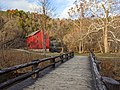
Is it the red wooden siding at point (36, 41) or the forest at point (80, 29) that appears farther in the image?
the red wooden siding at point (36, 41)

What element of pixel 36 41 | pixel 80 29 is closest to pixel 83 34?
pixel 80 29

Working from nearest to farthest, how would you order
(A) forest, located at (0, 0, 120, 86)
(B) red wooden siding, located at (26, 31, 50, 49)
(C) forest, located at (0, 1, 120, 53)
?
(A) forest, located at (0, 0, 120, 86) < (C) forest, located at (0, 1, 120, 53) < (B) red wooden siding, located at (26, 31, 50, 49)

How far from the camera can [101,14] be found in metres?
46.3

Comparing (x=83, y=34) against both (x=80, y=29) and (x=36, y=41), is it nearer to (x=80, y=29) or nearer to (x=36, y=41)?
(x=80, y=29)

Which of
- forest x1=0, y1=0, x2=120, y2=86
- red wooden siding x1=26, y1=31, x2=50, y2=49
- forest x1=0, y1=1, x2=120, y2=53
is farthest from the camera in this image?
red wooden siding x1=26, y1=31, x2=50, y2=49

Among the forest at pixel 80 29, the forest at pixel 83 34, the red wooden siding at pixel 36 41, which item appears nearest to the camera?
the forest at pixel 83 34

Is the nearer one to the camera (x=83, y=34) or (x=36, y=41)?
(x=83, y=34)

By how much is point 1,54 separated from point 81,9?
31.6 meters

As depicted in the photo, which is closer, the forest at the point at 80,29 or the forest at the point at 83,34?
the forest at the point at 83,34

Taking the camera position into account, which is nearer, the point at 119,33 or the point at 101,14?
the point at 101,14

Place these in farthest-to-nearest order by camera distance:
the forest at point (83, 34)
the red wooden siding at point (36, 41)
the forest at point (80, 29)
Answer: the red wooden siding at point (36, 41) → the forest at point (80, 29) → the forest at point (83, 34)

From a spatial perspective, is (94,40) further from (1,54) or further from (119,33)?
(1,54)

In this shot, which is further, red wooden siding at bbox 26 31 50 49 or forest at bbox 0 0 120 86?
red wooden siding at bbox 26 31 50 49

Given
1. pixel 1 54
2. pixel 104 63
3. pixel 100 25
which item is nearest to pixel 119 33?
pixel 100 25
